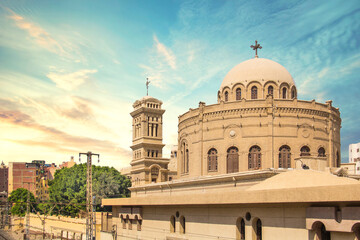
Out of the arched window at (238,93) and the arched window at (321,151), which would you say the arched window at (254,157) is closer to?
the arched window at (321,151)

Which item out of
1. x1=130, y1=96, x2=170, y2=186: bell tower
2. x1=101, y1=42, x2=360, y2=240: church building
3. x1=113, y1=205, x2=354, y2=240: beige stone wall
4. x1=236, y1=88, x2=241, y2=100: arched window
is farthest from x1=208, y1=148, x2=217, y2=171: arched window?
x1=130, y1=96, x2=170, y2=186: bell tower

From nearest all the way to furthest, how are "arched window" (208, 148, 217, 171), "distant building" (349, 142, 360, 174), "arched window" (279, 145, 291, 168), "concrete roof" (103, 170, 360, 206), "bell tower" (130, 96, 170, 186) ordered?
"concrete roof" (103, 170, 360, 206) → "arched window" (279, 145, 291, 168) → "arched window" (208, 148, 217, 171) → "bell tower" (130, 96, 170, 186) → "distant building" (349, 142, 360, 174)

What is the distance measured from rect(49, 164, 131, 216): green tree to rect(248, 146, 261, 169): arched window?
3637cm

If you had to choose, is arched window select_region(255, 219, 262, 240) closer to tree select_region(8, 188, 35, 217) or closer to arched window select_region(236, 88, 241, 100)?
arched window select_region(236, 88, 241, 100)

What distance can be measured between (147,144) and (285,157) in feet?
115

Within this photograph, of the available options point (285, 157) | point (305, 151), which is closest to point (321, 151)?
point (305, 151)

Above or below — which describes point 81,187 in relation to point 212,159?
below

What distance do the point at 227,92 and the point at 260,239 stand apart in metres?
24.1

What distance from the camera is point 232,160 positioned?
38188 mm

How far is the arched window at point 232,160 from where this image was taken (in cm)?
3803

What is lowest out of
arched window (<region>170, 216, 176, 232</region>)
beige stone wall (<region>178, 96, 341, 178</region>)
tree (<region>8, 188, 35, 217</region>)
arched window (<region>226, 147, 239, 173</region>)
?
tree (<region>8, 188, 35, 217</region>)

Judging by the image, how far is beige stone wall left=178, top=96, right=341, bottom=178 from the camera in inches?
1458

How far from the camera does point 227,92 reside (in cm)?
4400

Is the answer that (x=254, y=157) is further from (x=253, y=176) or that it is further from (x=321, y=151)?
(x=321, y=151)
